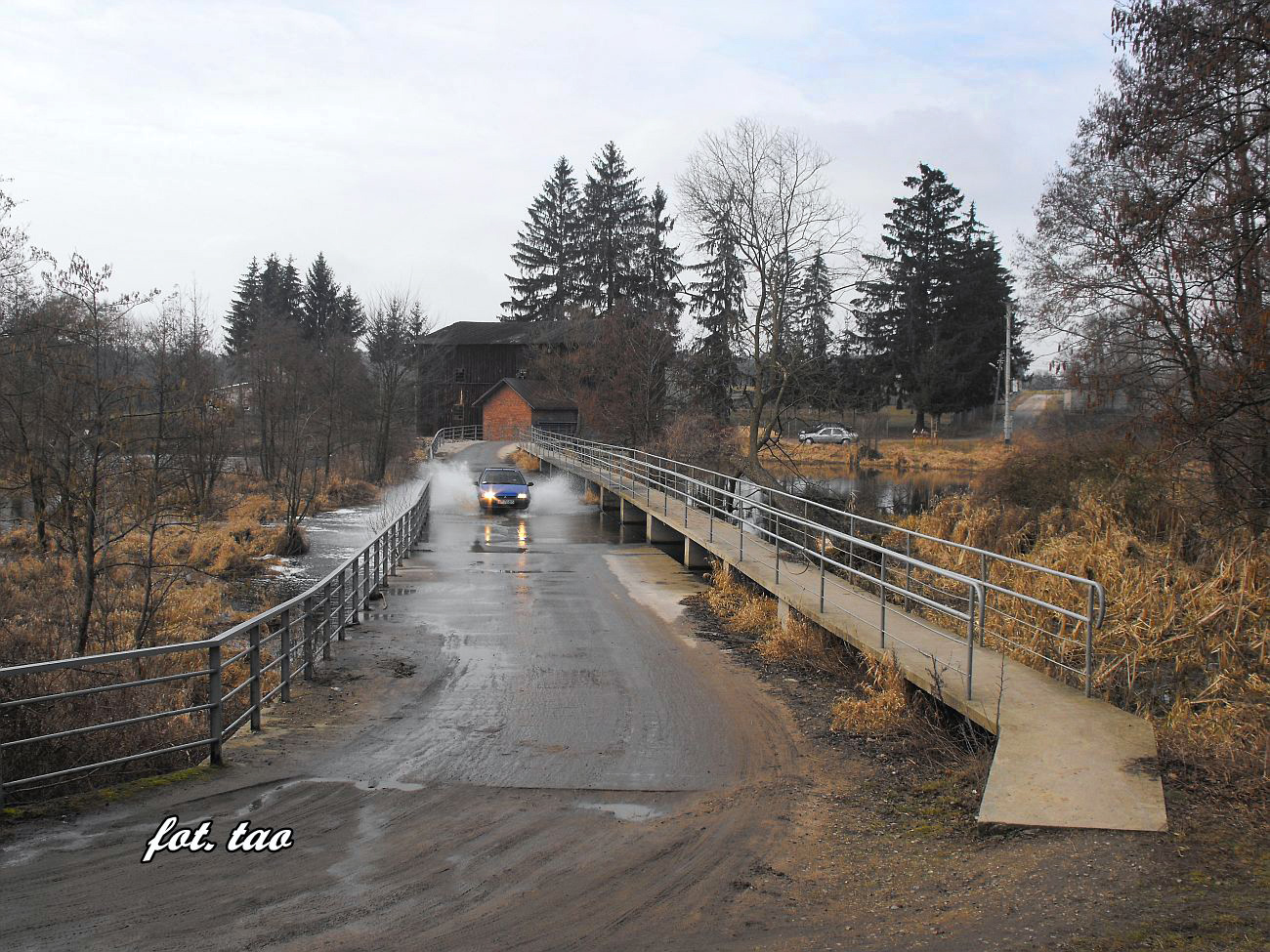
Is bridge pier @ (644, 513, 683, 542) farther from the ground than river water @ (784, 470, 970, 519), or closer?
closer

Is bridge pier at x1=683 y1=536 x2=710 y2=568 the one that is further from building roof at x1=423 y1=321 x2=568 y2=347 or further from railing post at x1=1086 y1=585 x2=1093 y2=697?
building roof at x1=423 y1=321 x2=568 y2=347

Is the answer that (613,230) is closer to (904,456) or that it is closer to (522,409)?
(522,409)

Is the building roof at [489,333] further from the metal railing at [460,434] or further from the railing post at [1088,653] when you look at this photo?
the railing post at [1088,653]

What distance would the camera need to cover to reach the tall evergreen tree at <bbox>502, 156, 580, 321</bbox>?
77812mm

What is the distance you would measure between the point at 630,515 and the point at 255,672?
22544 mm

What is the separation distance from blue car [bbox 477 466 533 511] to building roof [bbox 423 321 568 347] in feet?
128

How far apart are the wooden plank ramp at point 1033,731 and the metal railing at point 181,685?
18.0 feet

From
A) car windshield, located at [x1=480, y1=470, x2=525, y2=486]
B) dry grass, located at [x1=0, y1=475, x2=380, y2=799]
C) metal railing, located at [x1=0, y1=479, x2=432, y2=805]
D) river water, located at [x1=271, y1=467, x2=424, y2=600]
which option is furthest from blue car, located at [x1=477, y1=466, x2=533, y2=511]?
metal railing, located at [x1=0, y1=479, x2=432, y2=805]

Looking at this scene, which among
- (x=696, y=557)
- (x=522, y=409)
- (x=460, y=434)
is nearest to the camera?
(x=696, y=557)

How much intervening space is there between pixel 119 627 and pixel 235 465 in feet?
93.2

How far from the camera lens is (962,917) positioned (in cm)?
457

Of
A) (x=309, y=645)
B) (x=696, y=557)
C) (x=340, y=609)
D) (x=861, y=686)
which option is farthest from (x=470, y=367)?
(x=861, y=686)

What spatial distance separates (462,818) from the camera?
21.0 feet

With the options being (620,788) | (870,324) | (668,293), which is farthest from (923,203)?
(620,788)
